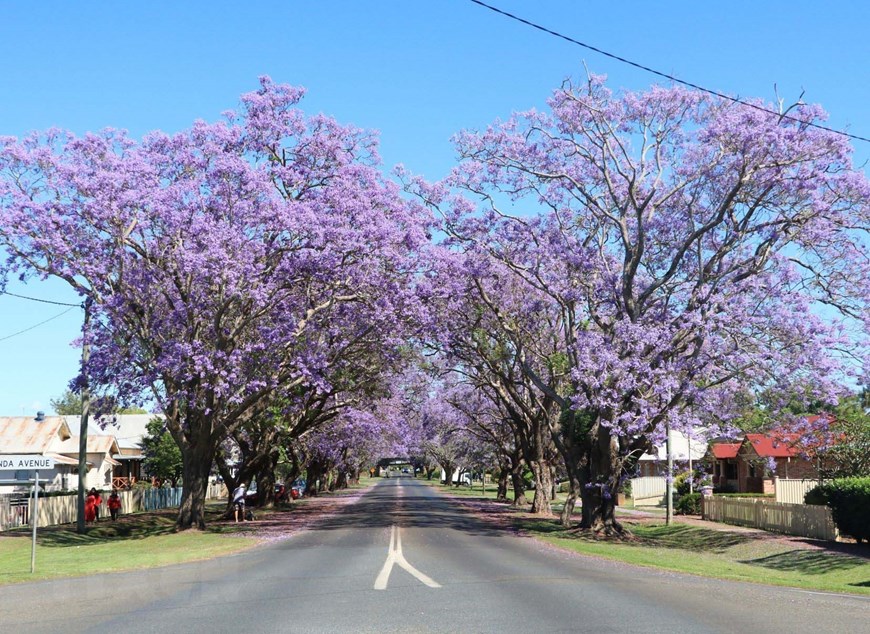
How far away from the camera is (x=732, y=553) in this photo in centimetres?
2858

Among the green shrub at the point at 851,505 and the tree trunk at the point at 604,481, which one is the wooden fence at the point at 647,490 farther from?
the green shrub at the point at 851,505

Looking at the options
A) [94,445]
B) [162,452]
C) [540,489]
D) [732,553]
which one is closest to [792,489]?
[732,553]

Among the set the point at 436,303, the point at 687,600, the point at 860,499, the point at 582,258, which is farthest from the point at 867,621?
the point at 436,303

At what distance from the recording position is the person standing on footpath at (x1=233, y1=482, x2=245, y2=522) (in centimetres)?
3938

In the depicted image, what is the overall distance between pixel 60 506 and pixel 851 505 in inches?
1162

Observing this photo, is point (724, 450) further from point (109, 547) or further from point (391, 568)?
point (391, 568)

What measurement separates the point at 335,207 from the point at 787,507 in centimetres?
1811

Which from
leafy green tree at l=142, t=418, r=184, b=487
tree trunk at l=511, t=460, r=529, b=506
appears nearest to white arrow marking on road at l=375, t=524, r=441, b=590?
tree trunk at l=511, t=460, r=529, b=506

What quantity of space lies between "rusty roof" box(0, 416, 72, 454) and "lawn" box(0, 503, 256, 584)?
62.2 feet

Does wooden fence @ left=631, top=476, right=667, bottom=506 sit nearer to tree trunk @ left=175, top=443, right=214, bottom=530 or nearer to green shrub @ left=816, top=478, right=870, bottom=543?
green shrub @ left=816, top=478, right=870, bottom=543

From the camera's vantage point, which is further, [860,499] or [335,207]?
[335,207]

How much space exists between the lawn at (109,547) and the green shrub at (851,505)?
55.0 feet

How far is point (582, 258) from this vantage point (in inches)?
1181

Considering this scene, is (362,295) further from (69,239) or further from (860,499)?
(860,499)
